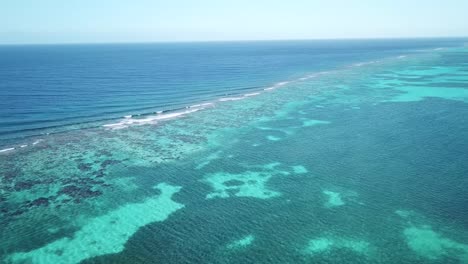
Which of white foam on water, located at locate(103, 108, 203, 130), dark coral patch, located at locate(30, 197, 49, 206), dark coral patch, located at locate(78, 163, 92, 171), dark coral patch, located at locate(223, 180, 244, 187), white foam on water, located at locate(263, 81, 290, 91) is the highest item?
white foam on water, located at locate(263, 81, 290, 91)

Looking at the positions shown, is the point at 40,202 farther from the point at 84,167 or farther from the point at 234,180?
the point at 234,180

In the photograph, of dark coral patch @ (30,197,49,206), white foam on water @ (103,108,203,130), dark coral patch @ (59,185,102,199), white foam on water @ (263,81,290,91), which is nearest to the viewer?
dark coral patch @ (30,197,49,206)

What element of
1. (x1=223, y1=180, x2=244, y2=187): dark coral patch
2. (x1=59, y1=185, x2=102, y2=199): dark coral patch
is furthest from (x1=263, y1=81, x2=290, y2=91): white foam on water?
(x1=59, y1=185, x2=102, y2=199): dark coral patch

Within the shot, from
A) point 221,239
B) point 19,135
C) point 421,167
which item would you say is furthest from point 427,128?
point 19,135

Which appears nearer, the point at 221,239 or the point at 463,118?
the point at 221,239

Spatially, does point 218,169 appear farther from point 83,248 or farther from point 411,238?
point 411,238

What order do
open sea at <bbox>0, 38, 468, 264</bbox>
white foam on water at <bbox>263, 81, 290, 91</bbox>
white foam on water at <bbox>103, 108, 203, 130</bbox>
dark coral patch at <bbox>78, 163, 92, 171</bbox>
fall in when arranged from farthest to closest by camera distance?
white foam on water at <bbox>263, 81, 290, 91</bbox> → white foam on water at <bbox>103, 108, 203, 130</bbox> → dark coral patch at <bbox>78, 163, 92, 171</bbox> → open sea at <bbox>0, 38, 468, 264</bbox>

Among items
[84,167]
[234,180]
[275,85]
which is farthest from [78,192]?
[275,85]

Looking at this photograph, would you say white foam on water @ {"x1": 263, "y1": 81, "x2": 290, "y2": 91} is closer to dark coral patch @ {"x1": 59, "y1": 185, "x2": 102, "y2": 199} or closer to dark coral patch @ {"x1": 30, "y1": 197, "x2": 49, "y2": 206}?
dark coral patch @ {"x1": 59, "y1": 185, "x2": 102, "y2": 199}

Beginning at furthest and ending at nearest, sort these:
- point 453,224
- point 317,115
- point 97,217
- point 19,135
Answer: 1. point 317,115
2. point 19,135
3. point 97,217
4. point 453,224
